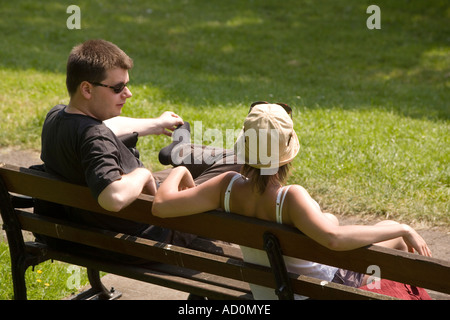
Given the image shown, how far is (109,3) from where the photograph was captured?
15.6 m

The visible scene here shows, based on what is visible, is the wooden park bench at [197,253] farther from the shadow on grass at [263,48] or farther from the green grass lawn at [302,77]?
the shadow on grass at [263,48]

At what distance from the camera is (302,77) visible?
11.3 metres

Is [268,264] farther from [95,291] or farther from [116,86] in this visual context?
[95,291]

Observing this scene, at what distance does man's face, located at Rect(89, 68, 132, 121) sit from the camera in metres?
3.16

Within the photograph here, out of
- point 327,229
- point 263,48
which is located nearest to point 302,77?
point 263,48

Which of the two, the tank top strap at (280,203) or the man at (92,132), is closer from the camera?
the tank top strap at (280,203)

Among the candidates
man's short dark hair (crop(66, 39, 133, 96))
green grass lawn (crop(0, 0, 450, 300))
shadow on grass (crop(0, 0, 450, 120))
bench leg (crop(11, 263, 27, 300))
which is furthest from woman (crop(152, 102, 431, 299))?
shadow on grass (crop(0, 0, 450, 120))

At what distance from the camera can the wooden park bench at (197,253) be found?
8.26ft

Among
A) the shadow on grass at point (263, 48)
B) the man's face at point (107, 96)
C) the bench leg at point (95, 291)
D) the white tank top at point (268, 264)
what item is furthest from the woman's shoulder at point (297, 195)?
the shadow on grass at point (263, 48)

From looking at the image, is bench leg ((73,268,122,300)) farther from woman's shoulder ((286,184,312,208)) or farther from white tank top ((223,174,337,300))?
woman's shoulder ((286,184,312,208))

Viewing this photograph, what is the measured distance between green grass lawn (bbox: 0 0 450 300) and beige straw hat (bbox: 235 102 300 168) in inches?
98.1

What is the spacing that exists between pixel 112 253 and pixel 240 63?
9.18m

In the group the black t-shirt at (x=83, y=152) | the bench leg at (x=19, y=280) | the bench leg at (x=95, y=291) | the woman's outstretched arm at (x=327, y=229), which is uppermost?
the black t-shirt at (x=83, y=152)
